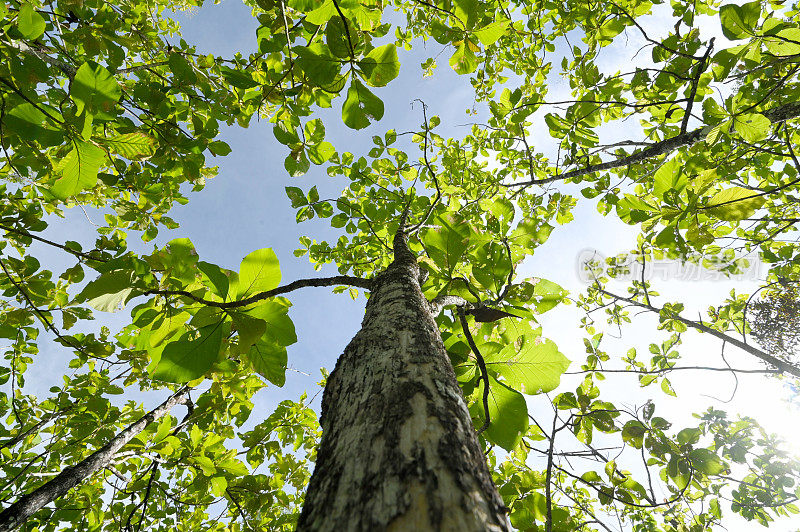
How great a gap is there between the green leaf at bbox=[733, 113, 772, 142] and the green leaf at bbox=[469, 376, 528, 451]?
96.4 inches

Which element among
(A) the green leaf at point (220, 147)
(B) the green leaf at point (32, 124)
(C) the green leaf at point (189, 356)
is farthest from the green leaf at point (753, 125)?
(B) the green leaf at point (32, 124)

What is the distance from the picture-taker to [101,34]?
2209 mm

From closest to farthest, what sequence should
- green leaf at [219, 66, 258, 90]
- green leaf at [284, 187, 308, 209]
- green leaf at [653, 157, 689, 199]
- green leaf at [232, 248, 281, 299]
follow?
1. green leaf at [232, 248, 281, 299]
2. green leaf at [219, 66, 258, 90]
3. green leaf at [653, 157, 689, 199]
4. green leaf at [284, 187, 308, 209]

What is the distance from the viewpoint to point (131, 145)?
2068 mm

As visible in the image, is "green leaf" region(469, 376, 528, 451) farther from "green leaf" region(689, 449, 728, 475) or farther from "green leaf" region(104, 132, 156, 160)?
"green leaf" region(104, 132, 156, 160)

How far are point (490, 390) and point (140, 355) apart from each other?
10.8 feet

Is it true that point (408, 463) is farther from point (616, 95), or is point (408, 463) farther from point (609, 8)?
point (609, 8)

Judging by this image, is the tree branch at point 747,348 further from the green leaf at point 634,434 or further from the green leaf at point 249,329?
the green leaf at point 249,329

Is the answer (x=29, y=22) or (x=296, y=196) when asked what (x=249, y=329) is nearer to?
(x=296, y=196)

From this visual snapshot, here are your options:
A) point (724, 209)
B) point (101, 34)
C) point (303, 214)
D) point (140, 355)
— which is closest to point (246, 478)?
point (140, 355)

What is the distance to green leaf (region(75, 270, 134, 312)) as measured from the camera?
135 cm

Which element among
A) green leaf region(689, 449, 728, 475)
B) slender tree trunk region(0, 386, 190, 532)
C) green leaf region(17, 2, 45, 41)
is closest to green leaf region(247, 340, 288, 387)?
green leaf region(17, 2, 45, 41)

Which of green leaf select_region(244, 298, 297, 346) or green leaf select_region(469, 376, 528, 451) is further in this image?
green leaf select_region(469, 376, 528, 451)

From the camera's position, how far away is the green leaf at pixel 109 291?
53.2 inches
